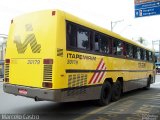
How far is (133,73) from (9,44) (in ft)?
24.8

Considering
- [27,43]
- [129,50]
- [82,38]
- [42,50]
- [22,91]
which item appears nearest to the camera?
[42,50]

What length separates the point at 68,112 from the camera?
10281 mm

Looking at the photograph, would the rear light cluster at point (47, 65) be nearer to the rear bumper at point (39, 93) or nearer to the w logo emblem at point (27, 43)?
the rear bumper at point (39, 93)

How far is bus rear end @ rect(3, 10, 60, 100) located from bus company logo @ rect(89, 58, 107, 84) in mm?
2161

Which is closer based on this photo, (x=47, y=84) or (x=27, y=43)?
(x=47, y=84)

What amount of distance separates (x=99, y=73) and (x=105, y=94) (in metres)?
1.18

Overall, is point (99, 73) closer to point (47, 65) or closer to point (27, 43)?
point (47, 65)

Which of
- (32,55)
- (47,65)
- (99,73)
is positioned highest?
(32,55)

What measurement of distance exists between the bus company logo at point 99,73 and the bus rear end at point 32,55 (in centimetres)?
216

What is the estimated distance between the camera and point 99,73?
11.4 metres

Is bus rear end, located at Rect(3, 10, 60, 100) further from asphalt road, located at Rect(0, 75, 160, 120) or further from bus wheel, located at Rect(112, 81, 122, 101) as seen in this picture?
bus wheel, located at Rect(112, 81, 122, 101)

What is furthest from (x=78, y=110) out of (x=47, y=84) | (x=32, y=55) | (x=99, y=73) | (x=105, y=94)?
(x=32, y=55)

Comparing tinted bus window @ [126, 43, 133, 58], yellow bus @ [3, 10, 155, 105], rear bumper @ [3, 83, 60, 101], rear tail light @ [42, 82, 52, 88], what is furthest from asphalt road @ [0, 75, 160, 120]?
tinted bus window @ [126, 43, 133, 58]

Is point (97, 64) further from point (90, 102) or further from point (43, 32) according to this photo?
point (43, 32)
